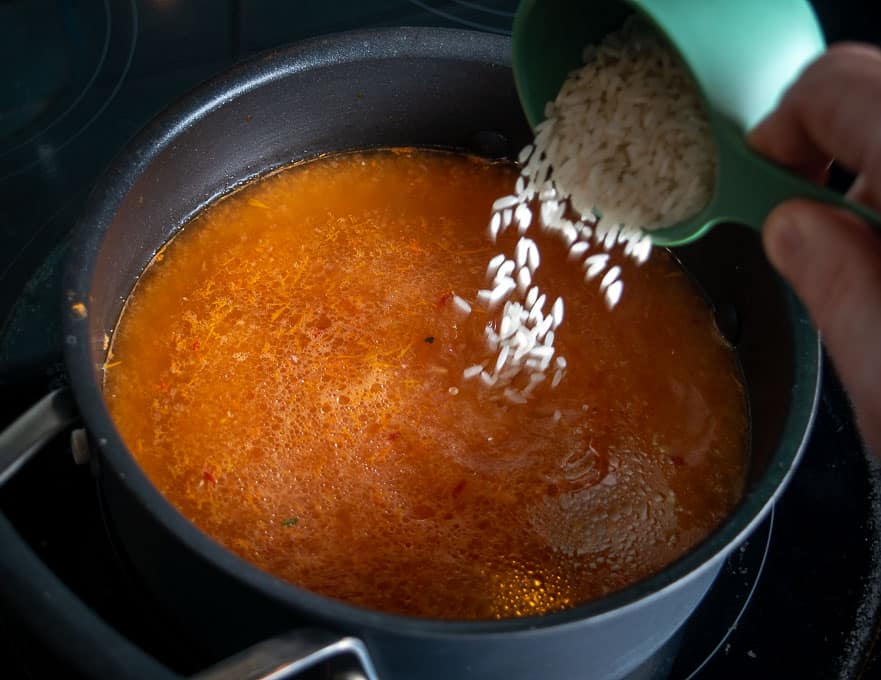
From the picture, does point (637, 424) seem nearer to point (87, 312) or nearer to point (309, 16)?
point (87, 312)

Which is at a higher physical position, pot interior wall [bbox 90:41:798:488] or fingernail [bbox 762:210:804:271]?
fingernail [bbox 762:210:804:271]

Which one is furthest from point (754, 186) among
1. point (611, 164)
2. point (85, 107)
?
point (85, 107)

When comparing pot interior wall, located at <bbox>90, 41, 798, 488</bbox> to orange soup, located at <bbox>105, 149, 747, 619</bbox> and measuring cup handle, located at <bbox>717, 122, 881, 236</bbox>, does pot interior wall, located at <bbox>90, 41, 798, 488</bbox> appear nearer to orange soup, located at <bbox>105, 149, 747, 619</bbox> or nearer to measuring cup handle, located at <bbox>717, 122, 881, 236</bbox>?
orange soup, located at <bbox>105, 149, 747, 619</bbox>

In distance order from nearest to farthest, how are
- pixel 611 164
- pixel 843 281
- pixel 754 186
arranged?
1. pixel 843 281
2. pixel 754 186
3. pixel 611 164

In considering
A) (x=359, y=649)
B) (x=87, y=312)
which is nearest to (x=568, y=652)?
(x=359, y=649)

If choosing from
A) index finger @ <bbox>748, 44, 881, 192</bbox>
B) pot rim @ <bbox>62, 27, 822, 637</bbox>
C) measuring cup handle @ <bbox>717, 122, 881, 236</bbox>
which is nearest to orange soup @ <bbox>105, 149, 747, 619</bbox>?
pot rim @ <bbox>62, 27, 822, 637</bbox>

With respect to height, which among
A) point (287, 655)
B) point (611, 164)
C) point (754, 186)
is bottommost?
point (287, 655)

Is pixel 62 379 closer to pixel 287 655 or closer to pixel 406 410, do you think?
pixel 406 410
